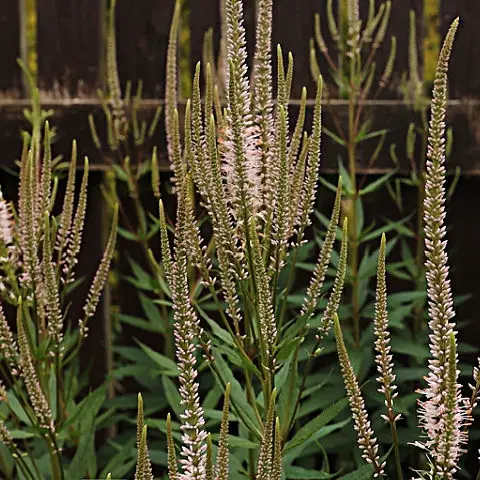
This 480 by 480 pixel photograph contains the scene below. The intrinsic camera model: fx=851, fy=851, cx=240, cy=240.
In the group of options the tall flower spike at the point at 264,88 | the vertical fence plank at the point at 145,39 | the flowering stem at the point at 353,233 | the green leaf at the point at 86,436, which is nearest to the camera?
the tall flower spike at the point at 264,88

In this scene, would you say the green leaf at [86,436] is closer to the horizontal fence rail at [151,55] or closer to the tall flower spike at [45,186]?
the tall flower spike at [45,186]

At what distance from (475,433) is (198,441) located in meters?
1.94

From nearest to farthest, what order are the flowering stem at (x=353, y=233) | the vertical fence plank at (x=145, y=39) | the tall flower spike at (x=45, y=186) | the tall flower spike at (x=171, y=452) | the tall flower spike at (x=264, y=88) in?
the tall flower spike at (x=171, y=452)
the tall flower spike at (x=264, y=88)
the tall flower spike at (x=45, y=186)
the flowering stem at (x=353, y=233)
the vertical fence plank at (x=145, y=39)

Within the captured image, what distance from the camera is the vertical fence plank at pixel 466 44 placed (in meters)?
2.99

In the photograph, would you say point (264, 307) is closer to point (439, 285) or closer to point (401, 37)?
point (439, 285)

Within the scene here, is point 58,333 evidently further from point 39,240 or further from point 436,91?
point 436,91

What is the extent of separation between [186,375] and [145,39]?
227 cm

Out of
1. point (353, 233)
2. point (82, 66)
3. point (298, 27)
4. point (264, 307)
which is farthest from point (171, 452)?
point (82, 66)

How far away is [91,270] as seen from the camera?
324cm

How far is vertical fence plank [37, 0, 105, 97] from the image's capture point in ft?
10.5

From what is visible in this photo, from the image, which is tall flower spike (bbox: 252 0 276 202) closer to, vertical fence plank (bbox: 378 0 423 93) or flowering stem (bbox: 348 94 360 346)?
flowering stem (bbox: 348 94 360 346)

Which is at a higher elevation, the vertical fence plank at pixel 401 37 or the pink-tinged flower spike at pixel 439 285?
the vertical fence plank at pixel 401 37

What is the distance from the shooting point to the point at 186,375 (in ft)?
3.68

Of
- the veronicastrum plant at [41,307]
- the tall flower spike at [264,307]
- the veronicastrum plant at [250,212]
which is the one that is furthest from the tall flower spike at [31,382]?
the tall flower spike at [264,307]
